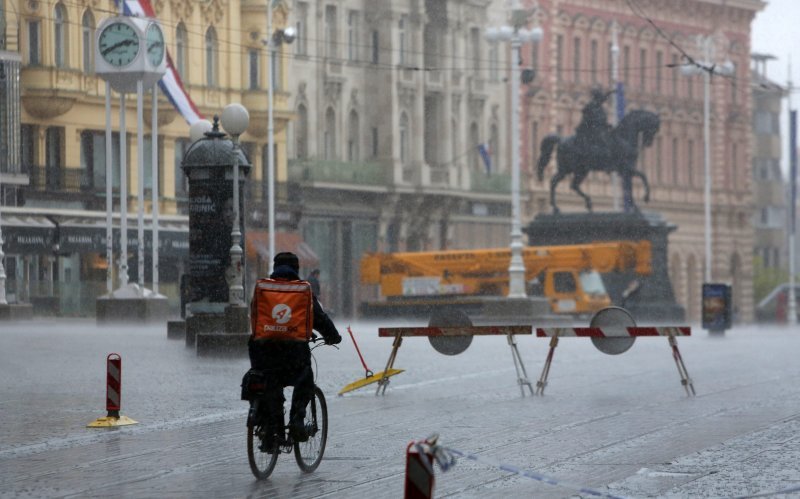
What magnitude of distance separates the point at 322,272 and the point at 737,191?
33215 mm

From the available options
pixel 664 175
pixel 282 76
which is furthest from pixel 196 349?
pixel 664 175

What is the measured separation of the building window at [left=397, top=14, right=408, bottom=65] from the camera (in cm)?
7650

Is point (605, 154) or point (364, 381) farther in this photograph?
point (605, 154)

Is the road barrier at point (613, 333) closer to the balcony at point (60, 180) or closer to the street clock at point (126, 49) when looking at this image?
the street clock at point (126, 49)

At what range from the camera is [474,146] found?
81688 millimetres

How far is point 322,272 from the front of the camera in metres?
72.6

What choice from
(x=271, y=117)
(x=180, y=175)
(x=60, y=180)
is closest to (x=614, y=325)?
(x=60, y=180)

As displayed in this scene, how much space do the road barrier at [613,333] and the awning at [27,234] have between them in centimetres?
3428

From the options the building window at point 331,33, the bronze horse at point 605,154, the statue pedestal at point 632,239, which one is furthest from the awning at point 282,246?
the bronze horse at point 605,154

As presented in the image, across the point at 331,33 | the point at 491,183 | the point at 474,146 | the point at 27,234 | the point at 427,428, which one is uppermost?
the point at 331,33

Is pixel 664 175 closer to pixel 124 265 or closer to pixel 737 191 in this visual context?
pixel 737 191

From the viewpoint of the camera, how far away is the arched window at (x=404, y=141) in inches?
3039

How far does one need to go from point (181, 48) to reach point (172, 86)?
13.9m

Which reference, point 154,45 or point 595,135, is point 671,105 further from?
point 154,45
